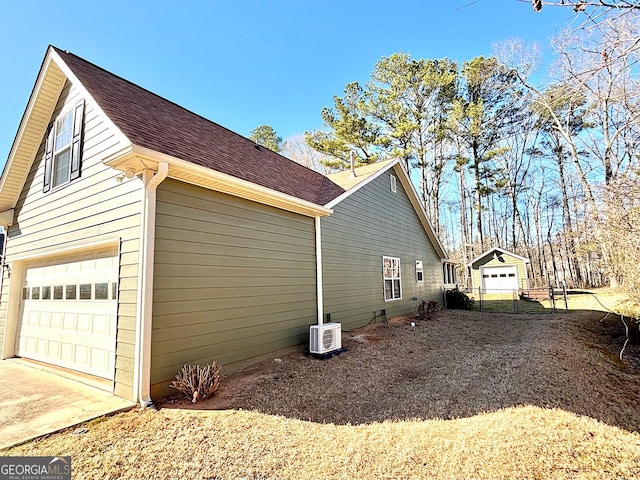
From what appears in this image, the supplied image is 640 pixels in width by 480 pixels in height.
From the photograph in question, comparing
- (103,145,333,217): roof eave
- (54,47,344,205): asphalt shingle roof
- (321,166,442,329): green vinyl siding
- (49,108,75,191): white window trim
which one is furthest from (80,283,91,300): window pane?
(321,166,442,329): green vinyl siding

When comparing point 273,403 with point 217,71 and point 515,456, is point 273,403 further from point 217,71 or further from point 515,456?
point 217,71

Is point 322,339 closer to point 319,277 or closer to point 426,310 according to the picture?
point 319,277

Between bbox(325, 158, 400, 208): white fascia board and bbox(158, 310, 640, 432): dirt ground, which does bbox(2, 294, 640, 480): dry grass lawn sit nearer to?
bbox(158, 310, 640, 432): dirt ground

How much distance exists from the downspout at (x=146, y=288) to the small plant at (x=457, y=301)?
45.3 feet

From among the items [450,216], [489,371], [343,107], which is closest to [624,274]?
[489,371]

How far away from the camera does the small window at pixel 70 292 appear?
559cm

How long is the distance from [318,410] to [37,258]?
6.62 m

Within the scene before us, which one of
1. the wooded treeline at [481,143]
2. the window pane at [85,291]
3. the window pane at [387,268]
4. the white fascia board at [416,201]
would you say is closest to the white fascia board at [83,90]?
the window pane at [85,291]

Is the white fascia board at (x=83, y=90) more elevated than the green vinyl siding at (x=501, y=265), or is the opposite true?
the white fascia board at (x=83, y=90)

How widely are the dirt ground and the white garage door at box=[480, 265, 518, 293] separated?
38.8 feet

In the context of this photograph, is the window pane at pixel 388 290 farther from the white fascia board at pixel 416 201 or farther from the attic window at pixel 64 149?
the attic window at pixel 64 149

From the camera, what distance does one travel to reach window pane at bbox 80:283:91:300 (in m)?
5.28

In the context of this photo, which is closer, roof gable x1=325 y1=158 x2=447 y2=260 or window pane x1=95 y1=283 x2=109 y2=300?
window pane x1=95 y1=283 x2=109 y2=300

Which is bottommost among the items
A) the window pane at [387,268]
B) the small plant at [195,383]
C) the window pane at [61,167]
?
the small plant at [195,383]
